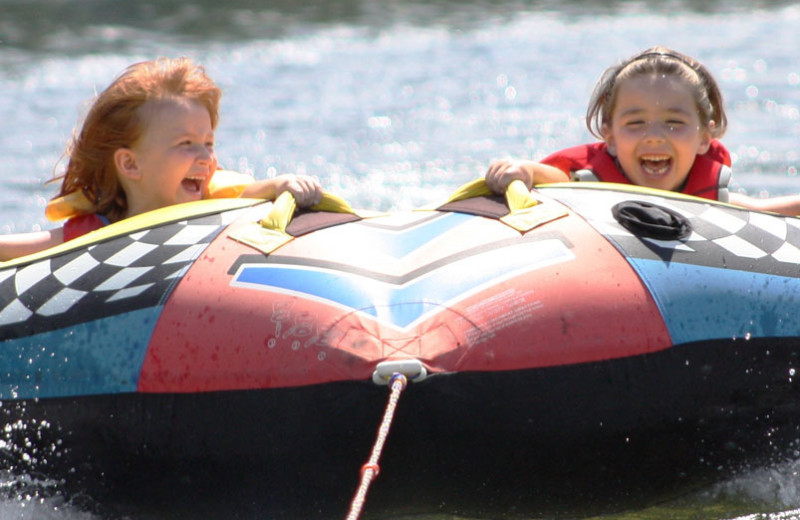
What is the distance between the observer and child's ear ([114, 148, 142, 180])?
3572 millimetres

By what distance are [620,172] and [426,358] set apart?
138 cm

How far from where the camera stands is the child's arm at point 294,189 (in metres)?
3.16

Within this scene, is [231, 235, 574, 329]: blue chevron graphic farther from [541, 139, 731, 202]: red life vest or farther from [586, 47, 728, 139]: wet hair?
[586, 47, 728, 139]: wet hair

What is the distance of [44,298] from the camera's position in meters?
2.90

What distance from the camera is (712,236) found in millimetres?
2961

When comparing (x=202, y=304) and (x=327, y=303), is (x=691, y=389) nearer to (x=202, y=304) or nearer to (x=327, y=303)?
(x=327, y=303)

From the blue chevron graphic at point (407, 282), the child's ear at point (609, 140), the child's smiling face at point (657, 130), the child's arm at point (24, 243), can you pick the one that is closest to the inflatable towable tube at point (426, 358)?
the blue chevron graphic at point (407, 282)

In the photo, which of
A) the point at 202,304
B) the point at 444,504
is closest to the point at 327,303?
the point at 202,304

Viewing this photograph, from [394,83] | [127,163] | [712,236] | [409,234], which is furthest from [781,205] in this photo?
[394,83]

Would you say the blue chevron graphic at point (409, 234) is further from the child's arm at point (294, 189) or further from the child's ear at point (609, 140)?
the child's ear at point (609, 140)

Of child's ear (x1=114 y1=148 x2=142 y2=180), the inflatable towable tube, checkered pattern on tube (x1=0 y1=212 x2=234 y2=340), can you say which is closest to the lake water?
the inflatable towable tube

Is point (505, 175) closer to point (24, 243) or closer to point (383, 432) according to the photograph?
point (383, 432)

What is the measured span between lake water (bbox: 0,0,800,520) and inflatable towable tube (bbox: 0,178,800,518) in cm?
19

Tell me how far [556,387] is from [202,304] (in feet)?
2.68
